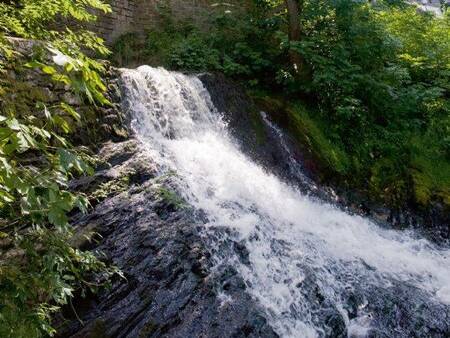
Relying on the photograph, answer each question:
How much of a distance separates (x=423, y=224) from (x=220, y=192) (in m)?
3.72

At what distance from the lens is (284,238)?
4.07 m

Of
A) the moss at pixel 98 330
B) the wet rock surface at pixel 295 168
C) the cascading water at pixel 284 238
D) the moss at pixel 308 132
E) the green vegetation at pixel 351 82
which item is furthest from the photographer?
the green vegetation at pixel 351 82

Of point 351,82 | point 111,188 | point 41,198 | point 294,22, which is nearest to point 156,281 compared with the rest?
point 111,188

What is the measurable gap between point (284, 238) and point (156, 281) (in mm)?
1523

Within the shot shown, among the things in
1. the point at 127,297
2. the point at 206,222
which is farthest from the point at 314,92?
the point at 127,297

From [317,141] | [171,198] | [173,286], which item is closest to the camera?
[173,286]

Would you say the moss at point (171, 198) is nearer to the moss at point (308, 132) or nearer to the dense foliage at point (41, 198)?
the dense foliage at point (41, 198)

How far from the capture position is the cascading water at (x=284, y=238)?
336 cm

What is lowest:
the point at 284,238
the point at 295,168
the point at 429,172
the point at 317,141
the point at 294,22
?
the point at 429,172

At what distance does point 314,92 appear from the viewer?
307 inches

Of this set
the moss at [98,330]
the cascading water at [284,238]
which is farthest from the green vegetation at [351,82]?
the moss at [98,330]

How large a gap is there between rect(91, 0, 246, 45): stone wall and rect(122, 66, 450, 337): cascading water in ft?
12.0

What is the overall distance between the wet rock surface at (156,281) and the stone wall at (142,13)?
6.31 meters

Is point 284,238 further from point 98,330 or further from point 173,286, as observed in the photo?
point 98,330
